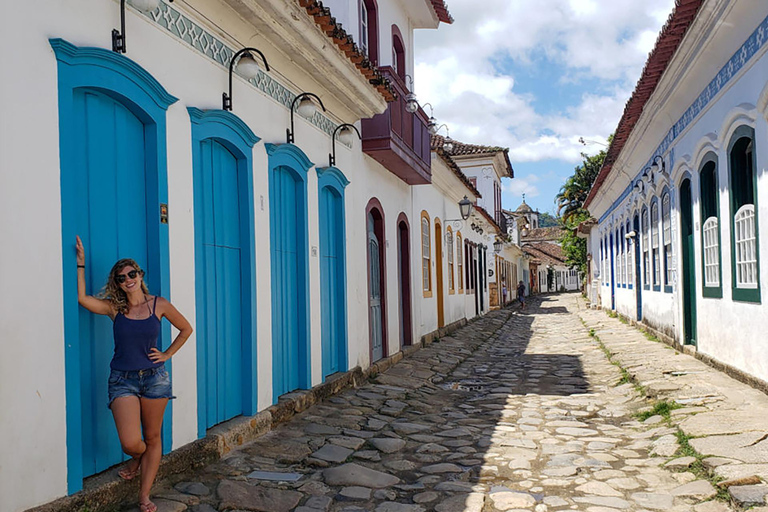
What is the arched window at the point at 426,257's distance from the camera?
14141 mm

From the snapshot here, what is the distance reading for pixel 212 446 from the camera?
16.5 feet

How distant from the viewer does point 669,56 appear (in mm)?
8344

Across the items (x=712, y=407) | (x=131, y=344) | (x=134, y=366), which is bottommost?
(x=712, y=407)

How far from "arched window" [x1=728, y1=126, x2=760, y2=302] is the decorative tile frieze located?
15.9ft

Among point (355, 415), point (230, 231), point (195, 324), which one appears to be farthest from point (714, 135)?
point (195, 324)

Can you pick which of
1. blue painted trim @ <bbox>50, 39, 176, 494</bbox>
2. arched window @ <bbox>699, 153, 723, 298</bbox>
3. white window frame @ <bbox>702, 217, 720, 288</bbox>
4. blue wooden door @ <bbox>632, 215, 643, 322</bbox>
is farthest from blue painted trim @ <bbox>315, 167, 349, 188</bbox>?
blue wooden door @ <bbox>632, 215, 643, 322</bbox>

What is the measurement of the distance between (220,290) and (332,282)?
9.47 ft

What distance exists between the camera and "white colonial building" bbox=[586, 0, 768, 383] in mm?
6801

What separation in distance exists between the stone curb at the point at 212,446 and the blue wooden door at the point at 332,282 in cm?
27

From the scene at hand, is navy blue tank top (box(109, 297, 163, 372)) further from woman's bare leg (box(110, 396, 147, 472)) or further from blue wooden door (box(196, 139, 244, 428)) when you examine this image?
blue wooden door (box(196, 139, 244, 428))

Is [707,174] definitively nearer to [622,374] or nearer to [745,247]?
[745,247]

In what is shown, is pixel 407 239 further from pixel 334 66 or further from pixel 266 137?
pixel 266 137

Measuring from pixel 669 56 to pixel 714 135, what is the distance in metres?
1.10

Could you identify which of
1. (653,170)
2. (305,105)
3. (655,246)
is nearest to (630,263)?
(655,246)
